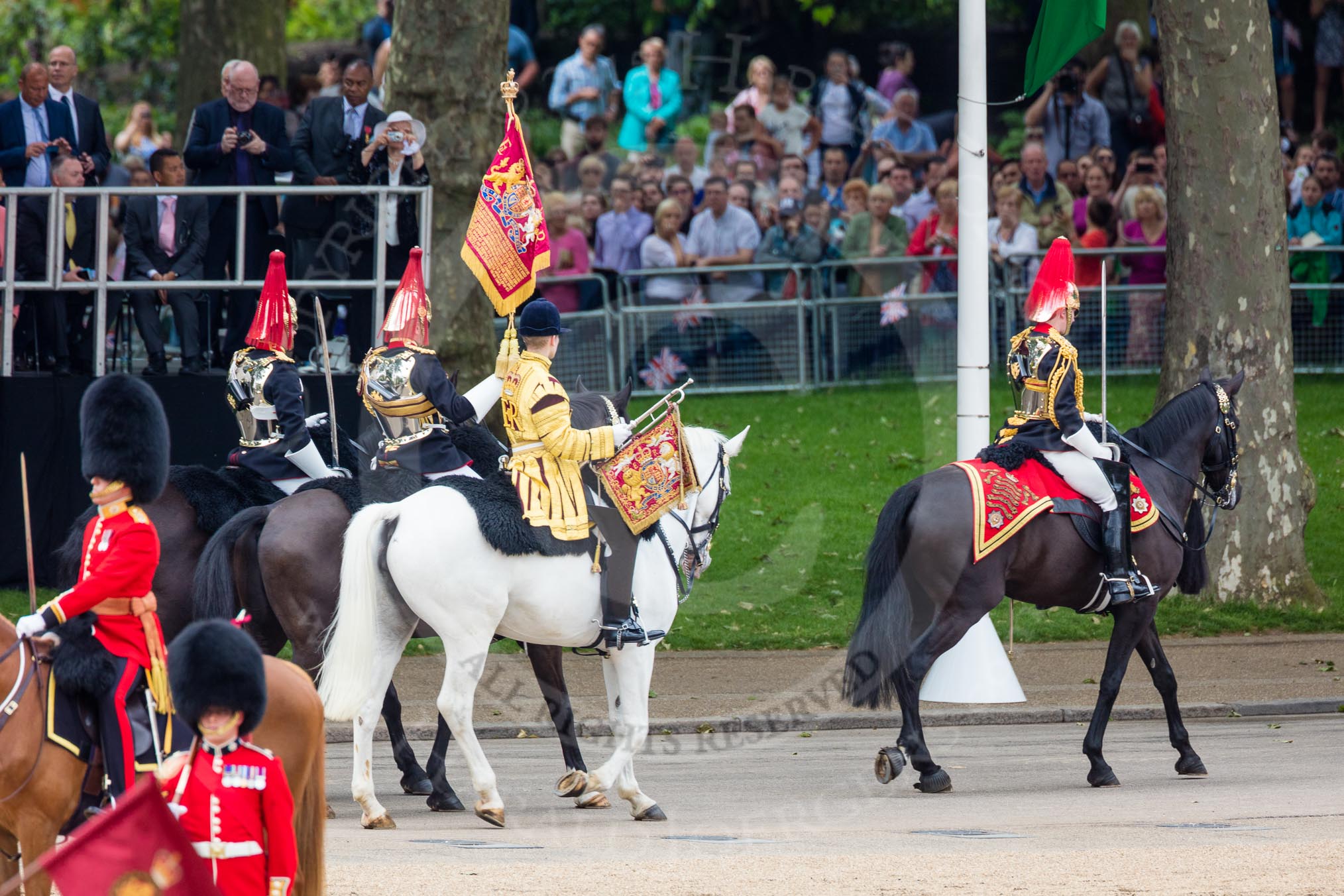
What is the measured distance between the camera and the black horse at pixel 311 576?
9.55m

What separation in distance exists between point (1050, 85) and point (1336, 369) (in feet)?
14.4

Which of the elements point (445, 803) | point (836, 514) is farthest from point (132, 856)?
point (836, 514)

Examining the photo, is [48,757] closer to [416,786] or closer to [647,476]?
[647,476]

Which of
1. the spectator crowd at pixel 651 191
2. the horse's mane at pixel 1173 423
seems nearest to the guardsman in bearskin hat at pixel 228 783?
the horse's mane at pixel 1173 423

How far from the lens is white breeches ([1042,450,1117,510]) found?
34.7 ft

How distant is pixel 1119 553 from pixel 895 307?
8.82 meters

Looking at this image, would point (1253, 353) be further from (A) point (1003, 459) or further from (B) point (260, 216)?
(B) point (260, 216)

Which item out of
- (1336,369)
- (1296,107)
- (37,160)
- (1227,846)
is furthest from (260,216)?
(1296,107)

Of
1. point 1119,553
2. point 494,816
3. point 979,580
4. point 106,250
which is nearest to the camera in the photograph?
point 494,816

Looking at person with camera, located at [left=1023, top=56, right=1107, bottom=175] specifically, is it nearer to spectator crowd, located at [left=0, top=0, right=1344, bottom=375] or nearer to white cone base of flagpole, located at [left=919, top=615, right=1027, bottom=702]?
spectator crowd, located at [left=0, top=0, right=1344, bottom=375]

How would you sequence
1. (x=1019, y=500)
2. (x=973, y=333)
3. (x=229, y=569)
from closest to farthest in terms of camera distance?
(x=229, y=569) → (x=1019, y=500) → (x=973, y=333)

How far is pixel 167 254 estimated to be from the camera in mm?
14336

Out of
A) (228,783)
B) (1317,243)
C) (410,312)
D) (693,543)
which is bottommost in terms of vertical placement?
(228,783)

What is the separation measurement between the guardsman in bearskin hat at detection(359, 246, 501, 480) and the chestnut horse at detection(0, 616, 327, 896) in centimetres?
356
